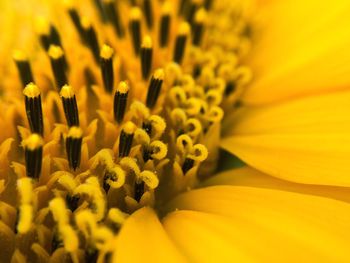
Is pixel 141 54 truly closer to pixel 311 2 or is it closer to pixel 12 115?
pixel 12 115

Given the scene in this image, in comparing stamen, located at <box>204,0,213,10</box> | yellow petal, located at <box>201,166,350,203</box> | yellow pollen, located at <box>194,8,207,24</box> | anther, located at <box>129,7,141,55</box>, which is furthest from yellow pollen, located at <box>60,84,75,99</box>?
stamen, located at <box>204,0,213,10</box>

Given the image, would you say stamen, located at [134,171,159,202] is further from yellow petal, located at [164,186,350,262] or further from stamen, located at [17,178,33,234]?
stamen, located at [17,178,33,234]

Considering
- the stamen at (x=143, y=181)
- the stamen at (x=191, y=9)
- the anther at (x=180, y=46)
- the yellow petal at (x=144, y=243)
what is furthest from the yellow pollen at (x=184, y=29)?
the yellow petal at (x=144, y=243)

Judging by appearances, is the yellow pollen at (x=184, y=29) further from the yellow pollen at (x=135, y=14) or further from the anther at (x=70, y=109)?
the anther at (x=70, y=109)

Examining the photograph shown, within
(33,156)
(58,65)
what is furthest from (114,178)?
(58,65)

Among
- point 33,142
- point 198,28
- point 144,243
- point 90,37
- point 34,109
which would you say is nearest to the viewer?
point 144,243

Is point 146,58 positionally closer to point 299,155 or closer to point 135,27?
point 135,27

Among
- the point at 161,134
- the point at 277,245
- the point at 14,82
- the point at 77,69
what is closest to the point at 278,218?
the point at 277,245
